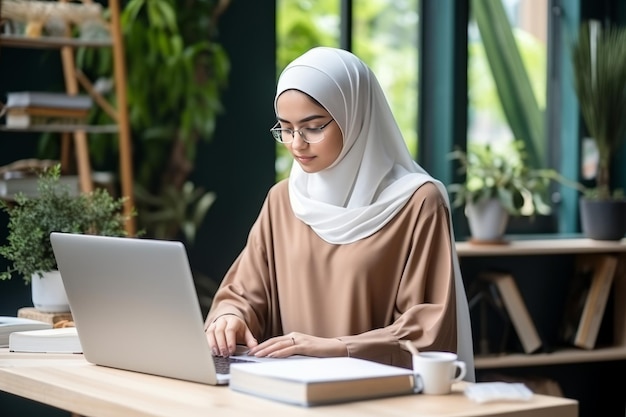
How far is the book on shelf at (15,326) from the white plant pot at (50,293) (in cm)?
8

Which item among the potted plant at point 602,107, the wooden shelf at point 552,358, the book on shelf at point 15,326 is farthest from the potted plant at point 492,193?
the book on shelf at point 15,326

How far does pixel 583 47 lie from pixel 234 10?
60.6 inches

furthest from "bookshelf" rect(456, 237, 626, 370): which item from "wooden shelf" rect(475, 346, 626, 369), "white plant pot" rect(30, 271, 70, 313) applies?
"white plant pot" rect(30, 271, 70, 313)

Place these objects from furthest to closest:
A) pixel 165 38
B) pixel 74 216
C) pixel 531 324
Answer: pixel 531 324, pixel 165 38, pixel 74 216

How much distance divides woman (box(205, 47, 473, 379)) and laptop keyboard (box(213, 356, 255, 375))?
0.16 m

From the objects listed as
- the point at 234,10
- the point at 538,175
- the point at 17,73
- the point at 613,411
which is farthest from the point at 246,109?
the point at 613,411

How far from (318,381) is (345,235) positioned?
2.66 feet

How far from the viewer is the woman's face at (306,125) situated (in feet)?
8.20

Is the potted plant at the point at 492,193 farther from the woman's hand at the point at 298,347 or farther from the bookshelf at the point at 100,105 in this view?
the woman's hand at the point at 298,347

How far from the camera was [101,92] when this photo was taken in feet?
12.3

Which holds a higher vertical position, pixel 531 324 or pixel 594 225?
pixel 594 225

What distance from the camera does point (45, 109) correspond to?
3363 mm

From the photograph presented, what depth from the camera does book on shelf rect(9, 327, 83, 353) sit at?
236 centimetres

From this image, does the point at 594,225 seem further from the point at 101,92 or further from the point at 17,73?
the point at 17,73
